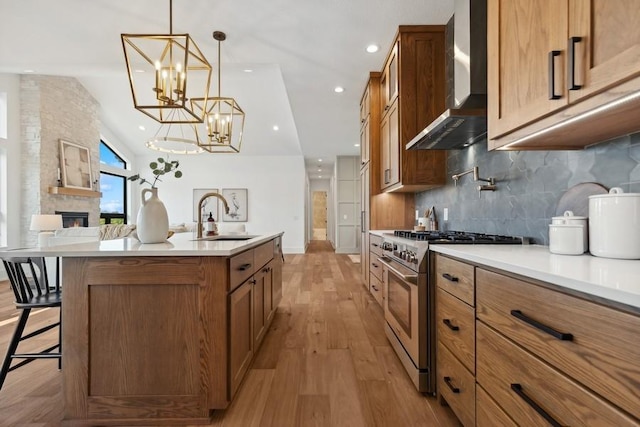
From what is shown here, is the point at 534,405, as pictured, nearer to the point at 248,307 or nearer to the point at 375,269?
A: the point at 248,307

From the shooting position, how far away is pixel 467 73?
6.14 ft


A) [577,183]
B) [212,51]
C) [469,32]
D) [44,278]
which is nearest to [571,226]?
[577,183]

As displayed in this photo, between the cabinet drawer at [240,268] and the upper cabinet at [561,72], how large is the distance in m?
1.46

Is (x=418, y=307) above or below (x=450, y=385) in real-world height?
above

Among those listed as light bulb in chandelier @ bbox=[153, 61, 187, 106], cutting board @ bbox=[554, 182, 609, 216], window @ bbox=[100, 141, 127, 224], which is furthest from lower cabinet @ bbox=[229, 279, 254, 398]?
window @ bbox=[100, 141, 127, 224]

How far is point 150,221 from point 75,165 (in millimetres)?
6337

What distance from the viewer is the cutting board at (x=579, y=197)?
4.49 feet

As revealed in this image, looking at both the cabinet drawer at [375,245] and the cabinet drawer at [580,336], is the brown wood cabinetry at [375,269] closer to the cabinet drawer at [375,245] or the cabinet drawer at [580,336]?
the cabinet drawer at [375,245]

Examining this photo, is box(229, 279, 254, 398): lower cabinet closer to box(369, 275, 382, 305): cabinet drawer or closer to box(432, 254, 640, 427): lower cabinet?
box(432, 254, 640, 427): lower cabinet

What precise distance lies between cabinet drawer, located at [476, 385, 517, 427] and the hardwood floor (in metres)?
0.40

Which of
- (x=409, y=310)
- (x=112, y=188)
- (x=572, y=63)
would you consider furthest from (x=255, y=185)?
(x=572, y=63)

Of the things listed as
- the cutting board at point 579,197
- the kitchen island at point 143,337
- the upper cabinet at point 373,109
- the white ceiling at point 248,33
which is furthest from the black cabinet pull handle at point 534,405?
the upper cabinet at point 373,109

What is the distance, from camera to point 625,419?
649mm

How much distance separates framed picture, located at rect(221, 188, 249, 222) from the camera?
9.44m
